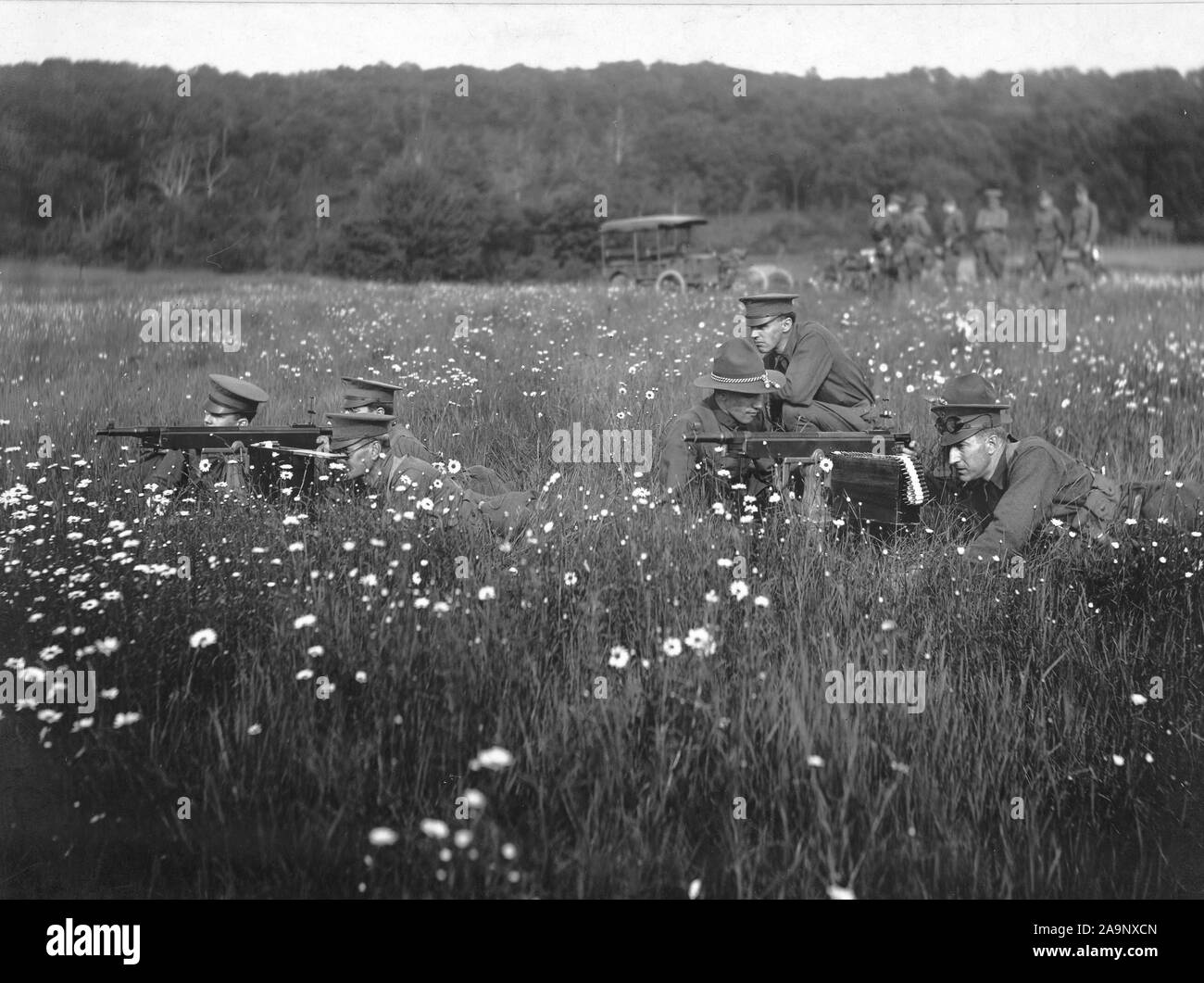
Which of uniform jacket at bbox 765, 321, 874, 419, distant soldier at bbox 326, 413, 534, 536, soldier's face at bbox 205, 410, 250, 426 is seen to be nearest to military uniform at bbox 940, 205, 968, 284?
uniform jacket at bbox 765, 321, 874, 419

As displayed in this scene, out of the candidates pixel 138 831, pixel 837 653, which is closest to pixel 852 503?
pixel 837 653

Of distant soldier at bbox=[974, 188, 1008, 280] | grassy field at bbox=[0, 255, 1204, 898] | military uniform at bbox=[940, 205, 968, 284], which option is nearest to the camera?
grassy field at bbox=[0, 255, 1204, 898]

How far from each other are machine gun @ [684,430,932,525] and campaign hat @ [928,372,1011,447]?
25 centimetres

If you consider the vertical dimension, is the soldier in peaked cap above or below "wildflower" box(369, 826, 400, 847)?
above

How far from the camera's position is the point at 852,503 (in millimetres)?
4770

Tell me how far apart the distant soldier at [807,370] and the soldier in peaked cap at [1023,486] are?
1398 millimetres

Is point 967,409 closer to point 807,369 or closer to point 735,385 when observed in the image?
point 735,385

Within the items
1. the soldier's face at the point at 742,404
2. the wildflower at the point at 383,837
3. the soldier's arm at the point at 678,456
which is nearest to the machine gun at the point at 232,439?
the soldier's arm at the point at 678,456

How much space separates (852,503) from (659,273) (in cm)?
2209

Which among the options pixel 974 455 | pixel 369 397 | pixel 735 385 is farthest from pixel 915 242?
pixel 369 397

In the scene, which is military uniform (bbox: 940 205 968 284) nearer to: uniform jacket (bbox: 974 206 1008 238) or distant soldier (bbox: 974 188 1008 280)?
distant soldier (bbox: 974 188 1008 280)

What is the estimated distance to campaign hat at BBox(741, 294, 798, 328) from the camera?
6.90 metres

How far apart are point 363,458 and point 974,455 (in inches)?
137
